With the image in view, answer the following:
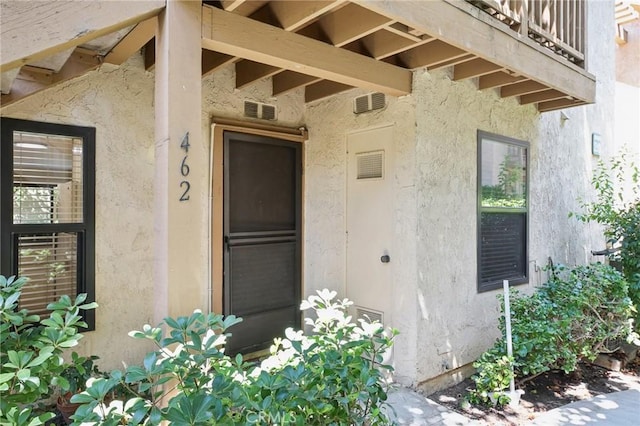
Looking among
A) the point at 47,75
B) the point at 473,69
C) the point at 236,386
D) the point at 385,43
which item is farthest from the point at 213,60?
the point at 236,386

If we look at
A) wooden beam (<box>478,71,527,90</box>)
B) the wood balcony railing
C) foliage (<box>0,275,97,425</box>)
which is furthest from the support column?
wooden beam (<box>478,71,527,90</box>)

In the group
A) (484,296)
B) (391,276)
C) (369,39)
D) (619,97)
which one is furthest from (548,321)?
(619,97)

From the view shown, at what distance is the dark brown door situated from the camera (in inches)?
151

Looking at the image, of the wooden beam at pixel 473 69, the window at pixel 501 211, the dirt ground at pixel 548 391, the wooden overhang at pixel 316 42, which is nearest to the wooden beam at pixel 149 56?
the wooden overhang at pixel 316 42

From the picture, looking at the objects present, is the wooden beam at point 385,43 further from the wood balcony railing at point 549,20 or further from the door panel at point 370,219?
the door panel at point 370,219

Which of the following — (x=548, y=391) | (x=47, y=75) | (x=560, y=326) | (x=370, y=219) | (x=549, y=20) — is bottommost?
(x=548, y=391)

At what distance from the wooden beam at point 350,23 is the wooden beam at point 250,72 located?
0.61 metres

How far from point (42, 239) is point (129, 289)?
744 millimetres

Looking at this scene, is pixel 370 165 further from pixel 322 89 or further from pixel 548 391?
pixel 548 391

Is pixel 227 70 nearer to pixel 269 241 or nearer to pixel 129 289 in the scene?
pixel 269 241

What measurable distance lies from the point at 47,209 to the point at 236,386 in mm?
2337

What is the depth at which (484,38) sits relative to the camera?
304cm

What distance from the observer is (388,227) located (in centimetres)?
372

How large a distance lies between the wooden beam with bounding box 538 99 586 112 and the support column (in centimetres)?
445
